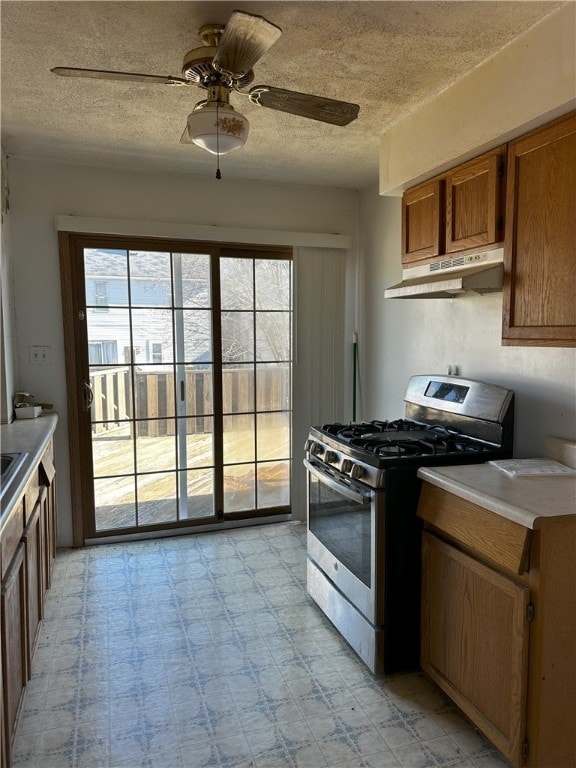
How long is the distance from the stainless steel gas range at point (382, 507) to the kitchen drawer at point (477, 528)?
0.43ft

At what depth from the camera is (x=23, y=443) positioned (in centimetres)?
242

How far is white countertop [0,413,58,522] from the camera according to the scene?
1718 millimetres

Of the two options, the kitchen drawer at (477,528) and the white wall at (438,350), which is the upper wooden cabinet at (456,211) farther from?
the kitchen drawer at (477,528)

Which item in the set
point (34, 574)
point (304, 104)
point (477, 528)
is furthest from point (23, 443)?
point (477, 528)

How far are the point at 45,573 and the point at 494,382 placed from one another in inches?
94.0

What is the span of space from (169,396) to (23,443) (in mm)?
1282

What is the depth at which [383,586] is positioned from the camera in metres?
2.11

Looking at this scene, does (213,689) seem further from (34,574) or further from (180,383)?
(180,383)

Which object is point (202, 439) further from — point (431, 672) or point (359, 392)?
point (431, 672)

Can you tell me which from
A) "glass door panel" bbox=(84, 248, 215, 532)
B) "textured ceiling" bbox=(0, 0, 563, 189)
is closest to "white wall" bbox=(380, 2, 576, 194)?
"textured ceiling" bbox=(0, 0, 563, 189)

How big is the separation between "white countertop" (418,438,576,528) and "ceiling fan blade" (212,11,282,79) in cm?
152

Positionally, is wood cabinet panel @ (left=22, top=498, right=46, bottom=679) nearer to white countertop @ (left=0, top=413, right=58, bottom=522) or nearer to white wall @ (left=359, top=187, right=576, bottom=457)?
white countertop @ (left=0, top=413, right=58, bottom=522)

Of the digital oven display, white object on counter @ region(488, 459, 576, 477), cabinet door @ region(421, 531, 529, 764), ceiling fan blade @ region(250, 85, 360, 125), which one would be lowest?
cabinet door @ region(421, 531, 529, 764)

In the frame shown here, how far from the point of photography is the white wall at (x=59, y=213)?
10.6 ft
